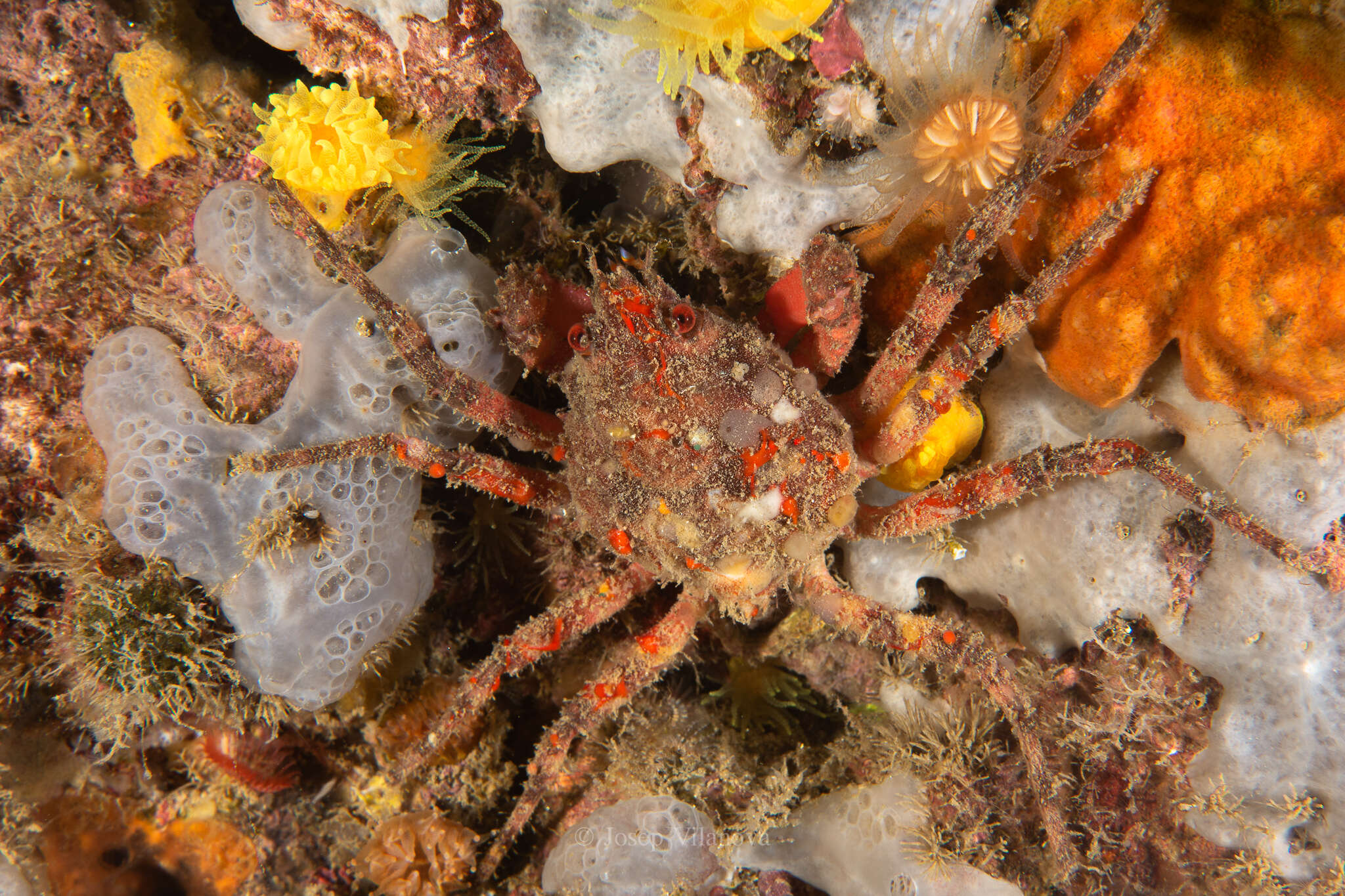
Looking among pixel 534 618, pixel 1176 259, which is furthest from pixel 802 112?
pixel 534 618

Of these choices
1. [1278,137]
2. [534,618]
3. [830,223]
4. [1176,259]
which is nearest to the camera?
[1278,137]

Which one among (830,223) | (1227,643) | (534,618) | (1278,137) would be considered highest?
(1278,137)

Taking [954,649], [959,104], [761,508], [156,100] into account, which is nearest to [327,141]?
[156,100]

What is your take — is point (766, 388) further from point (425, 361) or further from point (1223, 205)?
point (1223, 205)

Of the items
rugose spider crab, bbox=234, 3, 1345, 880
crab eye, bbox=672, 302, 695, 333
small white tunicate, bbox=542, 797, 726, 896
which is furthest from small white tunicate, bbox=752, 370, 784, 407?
small white tunicate, bbox=542, 797, 726, 896

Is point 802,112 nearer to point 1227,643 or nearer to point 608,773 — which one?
point 1227,643
